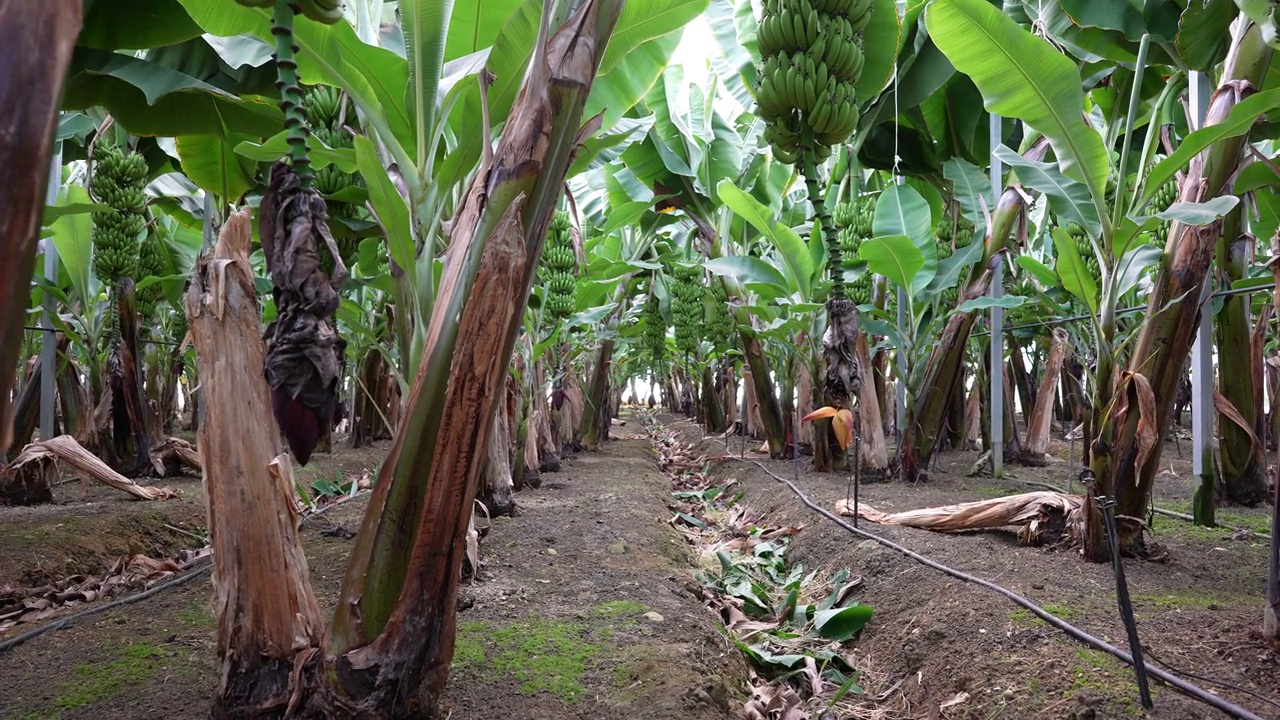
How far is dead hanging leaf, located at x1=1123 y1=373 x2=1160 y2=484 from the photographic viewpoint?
7.42 feet

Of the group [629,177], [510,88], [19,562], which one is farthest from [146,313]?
[510,88]

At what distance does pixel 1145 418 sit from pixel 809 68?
1537 mm

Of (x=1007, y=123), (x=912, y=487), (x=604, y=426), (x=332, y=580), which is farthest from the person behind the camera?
(x=604, y=426)

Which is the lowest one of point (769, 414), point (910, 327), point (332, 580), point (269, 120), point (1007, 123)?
point (332, 580)

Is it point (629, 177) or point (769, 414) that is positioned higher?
point (629, 177)

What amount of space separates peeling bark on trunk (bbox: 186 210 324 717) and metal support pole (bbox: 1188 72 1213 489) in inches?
126

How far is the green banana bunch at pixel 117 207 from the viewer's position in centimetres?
418

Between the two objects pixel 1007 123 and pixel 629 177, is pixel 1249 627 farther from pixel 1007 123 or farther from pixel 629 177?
pixel 629 177

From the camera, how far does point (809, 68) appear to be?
7.65ft

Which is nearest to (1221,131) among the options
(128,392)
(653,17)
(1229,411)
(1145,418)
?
(1145,418)

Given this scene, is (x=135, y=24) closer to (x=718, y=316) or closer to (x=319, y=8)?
(x=319, y=8)

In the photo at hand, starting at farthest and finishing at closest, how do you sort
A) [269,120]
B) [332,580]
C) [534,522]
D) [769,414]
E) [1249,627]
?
[769,414]
[534,522]
[269,120]
[332,580]
[1249,627]

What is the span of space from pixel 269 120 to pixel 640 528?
2382mm

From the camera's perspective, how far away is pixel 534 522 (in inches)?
139
